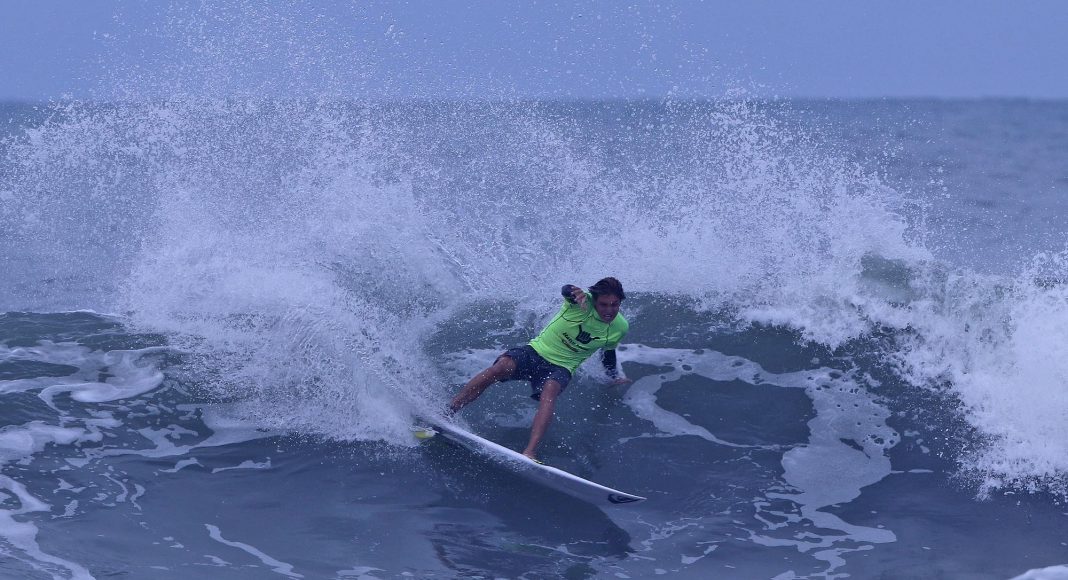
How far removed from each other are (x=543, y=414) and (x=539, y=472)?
566 millimetres

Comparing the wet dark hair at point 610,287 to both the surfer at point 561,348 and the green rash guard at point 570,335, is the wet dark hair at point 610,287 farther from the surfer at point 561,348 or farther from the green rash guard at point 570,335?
the green rash guard at point 570,335

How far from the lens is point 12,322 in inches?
406

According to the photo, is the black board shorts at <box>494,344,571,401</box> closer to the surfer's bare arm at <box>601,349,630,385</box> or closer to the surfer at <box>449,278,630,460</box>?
the surfer at <box>449,278,630,460</box>

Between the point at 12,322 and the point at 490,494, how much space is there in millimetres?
6143

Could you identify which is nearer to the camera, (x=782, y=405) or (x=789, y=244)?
(x=782, y=405)

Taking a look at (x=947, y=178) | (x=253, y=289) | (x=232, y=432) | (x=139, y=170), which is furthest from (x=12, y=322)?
(x=947, y=178)

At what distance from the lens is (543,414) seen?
754 centimetres

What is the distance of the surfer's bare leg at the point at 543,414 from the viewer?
7.34 metres

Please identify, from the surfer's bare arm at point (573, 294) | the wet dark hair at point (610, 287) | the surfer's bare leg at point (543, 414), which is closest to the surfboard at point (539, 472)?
the surfer's bare leg at point (543, 414)

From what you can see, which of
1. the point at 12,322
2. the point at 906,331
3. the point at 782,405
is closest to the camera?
the point at 782,405

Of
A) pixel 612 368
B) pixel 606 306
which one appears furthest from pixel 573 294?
pixel 612 368

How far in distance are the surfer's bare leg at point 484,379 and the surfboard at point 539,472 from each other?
32 centimetres

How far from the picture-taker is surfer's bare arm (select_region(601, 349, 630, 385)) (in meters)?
8.62

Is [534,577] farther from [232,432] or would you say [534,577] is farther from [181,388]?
[181,388]
